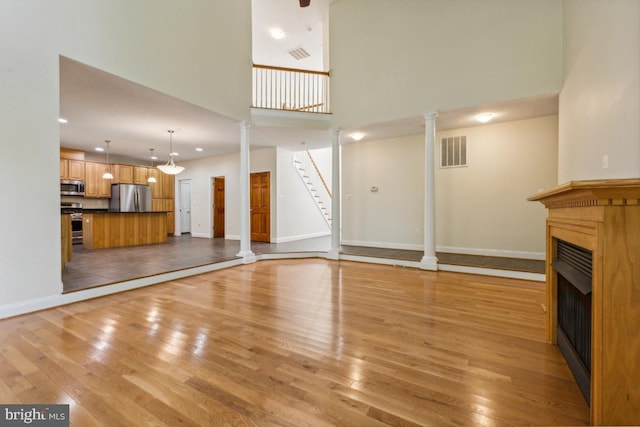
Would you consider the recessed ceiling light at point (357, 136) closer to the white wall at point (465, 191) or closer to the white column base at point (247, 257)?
the white wall at point (465, 191)

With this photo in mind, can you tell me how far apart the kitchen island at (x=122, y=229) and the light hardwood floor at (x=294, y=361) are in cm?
434

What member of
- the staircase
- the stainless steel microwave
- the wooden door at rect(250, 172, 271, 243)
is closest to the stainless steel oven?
the stainless steel microwave

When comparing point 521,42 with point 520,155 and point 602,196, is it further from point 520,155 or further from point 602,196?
point 602,196

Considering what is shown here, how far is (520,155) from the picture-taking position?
5398 mm

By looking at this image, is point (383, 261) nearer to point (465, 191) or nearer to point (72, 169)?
point (465, 191)

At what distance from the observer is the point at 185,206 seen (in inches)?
413

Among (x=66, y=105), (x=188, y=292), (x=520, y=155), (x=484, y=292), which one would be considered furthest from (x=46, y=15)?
(x=520, y=155)

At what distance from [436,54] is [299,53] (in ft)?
15.6

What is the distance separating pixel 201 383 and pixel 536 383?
214 cm

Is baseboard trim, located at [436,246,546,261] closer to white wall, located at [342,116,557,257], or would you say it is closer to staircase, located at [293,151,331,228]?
white wall, located at [342,116,557,257]

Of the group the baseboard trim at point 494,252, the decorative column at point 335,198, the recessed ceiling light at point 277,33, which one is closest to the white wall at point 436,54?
the decorative column at point 335,198

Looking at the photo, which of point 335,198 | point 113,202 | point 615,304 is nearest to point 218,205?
point 113,202

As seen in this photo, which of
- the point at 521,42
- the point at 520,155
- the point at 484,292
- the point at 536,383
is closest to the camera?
the point at 536,383

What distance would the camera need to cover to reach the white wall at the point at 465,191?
529 centimetres
